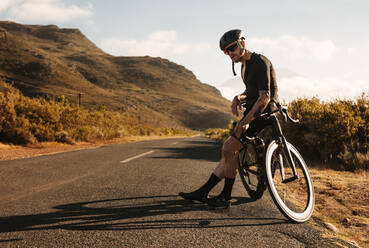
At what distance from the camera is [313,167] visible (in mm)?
7594

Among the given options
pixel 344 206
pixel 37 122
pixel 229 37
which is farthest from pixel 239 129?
pixel 37 122

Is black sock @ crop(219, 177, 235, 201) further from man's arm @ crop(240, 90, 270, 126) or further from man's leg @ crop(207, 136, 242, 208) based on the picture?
man's arm @ crop(240, 90, 270, 126)

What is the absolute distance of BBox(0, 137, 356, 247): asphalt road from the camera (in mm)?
2494

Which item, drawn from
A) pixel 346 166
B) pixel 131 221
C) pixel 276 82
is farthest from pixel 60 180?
pixel 346 166

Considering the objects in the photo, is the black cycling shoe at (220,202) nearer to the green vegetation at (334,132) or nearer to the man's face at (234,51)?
the man's face at (234,51)

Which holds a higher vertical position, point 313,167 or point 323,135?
point 323,135

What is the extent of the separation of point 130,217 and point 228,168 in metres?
1.46

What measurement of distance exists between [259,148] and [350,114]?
17.6ft

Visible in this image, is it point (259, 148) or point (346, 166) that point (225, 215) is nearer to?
point (259, 148)

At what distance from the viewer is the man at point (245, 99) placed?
3.24 meters

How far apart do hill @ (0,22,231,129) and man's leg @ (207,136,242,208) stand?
5806 centimetres

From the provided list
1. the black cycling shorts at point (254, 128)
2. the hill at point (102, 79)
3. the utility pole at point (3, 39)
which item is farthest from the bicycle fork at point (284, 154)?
the utility pole at point (3, 39)

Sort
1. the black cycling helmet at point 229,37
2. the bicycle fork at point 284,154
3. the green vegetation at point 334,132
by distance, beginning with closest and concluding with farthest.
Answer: the bicycle fork at point 284,154, the black cycling helmet at point 229,37, the green vegetation at point 334,132

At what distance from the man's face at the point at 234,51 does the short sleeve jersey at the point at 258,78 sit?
0.50ft
